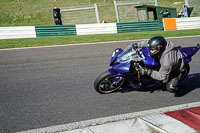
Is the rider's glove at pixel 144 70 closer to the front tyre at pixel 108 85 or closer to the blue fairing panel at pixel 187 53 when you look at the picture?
the front tyre at pixel 108 85

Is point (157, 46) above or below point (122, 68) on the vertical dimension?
above

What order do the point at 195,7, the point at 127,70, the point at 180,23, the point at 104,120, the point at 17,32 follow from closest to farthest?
the point at 104,120, the point at 127,70, the point at 17,32, the point at 180,23, the point at 195,7

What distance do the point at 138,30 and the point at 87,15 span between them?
31.8ft

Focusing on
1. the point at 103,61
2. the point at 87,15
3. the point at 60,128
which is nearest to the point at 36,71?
the point at 103,61

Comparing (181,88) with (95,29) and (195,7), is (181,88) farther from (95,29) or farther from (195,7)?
(195,7)

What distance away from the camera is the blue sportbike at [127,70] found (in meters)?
5.12

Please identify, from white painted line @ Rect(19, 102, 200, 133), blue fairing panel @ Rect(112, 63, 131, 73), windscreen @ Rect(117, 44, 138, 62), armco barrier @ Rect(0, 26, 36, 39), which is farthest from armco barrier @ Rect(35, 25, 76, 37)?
white painted line @ Rect(19, 102, 200, 133)

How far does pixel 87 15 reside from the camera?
85.6 feet

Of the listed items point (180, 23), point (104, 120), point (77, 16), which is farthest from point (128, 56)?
point (77, 16)

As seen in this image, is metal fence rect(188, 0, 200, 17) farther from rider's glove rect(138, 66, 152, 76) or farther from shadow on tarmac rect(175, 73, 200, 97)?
rider's glove rect(138, 66, 152, 76)

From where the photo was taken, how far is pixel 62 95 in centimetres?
548

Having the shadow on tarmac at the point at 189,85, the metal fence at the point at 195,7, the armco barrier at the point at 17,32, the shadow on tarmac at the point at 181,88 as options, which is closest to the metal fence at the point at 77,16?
the armco barrier at the point at 17,32

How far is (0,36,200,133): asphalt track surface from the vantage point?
173 inches

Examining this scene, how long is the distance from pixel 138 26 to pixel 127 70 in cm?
1387
